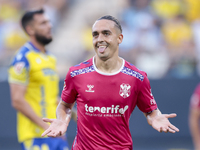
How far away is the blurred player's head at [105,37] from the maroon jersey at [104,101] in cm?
23

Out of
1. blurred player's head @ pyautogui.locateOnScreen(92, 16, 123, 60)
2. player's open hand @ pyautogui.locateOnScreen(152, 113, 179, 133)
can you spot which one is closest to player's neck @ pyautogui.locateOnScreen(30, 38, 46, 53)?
blurred player's head @ pyautogui.locateOnScreen(92, 16, 123, 60)

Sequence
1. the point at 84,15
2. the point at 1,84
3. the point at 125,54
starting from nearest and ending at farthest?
1. the point at 1,84
2. the point at 125,54
3. the point at 84,15

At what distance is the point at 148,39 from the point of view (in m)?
11.4

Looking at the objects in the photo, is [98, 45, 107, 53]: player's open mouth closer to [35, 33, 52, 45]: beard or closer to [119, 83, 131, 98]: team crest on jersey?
[119, 83, 131, 98]: team crest on jersey

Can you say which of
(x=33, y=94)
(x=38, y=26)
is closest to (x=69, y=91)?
(x=33, y=94)

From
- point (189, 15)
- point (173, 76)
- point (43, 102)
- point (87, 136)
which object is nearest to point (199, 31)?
point (189, 15)

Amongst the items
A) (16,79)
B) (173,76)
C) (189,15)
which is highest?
(189,15)

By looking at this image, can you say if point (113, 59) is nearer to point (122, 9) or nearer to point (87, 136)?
point (87, 136)

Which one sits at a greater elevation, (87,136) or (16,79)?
(16,79)

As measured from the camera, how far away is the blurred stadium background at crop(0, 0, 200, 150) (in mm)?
10352

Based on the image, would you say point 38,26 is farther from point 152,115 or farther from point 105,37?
point 152,115

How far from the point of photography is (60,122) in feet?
13.2

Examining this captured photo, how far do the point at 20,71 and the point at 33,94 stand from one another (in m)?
0.40

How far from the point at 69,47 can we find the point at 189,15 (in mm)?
4134
